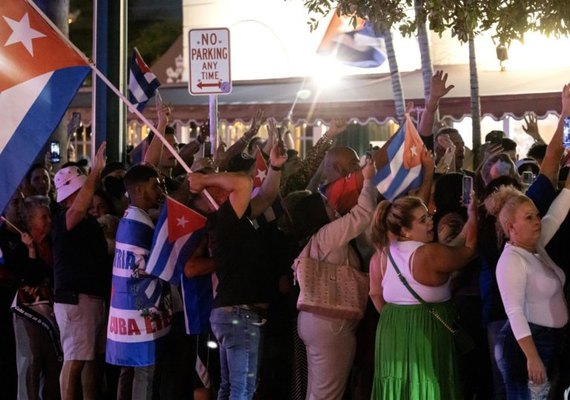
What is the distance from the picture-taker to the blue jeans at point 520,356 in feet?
21.7

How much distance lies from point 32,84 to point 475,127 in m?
7.61

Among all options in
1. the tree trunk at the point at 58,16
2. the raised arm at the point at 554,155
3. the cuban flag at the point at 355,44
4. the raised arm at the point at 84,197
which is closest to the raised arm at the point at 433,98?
the raised arm at the point at 554,155

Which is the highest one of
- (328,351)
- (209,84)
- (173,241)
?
(209,84)

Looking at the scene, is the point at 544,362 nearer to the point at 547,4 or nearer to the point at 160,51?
the point at 547,4

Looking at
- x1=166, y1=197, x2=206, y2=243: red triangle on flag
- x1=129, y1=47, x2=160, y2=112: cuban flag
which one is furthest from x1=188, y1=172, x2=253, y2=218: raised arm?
x1=129, y1=47, x2=160, y2=112: cuban flag

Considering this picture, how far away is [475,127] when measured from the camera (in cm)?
1420

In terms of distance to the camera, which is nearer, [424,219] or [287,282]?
[424,219]

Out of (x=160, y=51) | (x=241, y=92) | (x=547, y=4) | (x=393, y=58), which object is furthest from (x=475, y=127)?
(x=160, y=51)

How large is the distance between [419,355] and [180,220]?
2242mm

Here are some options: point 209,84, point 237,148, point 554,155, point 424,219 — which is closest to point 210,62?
point 209,84

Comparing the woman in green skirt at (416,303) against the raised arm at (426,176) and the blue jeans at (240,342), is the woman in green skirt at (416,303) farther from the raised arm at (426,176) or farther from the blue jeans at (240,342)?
the blue jeans at (240,342)

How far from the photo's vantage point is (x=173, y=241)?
8.11 meters

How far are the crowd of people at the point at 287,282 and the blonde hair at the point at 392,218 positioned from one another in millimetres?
10

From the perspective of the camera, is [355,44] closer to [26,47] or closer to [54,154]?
[54,154]
